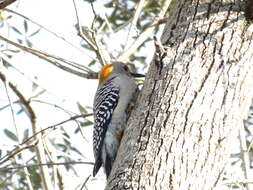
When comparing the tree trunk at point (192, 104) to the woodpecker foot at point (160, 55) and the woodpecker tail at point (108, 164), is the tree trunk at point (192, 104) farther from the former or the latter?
the woodpecker tail at point (108, 164)

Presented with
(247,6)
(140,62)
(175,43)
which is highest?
(140,62)

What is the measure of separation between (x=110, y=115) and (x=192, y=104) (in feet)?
5.53

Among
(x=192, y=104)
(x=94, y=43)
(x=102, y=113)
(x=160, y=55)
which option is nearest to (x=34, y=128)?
(x=102, y=113)

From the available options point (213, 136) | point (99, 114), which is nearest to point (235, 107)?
point (213, 136)

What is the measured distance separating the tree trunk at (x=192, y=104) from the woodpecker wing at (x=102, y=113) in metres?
1.22

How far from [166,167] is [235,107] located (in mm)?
452

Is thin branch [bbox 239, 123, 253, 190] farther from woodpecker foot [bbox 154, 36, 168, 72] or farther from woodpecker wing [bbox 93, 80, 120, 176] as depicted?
woodpecker wing [bbox 93, 80, 120, 176]

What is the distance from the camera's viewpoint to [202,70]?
7.95 ft

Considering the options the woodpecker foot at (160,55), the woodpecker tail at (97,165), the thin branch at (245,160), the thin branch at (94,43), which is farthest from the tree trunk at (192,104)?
the woodpecker tail at (97,165)

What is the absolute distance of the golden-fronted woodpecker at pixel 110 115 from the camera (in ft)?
12.1

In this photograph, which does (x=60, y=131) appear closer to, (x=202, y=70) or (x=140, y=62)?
(x=140, y=62)

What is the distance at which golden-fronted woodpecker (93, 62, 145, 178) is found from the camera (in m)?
3.69

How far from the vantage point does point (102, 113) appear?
4020mm

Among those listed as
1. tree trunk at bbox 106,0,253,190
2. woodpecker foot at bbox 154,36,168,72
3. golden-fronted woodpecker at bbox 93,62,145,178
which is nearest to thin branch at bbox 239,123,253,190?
tree trunk at bbox 106,0,253,190
